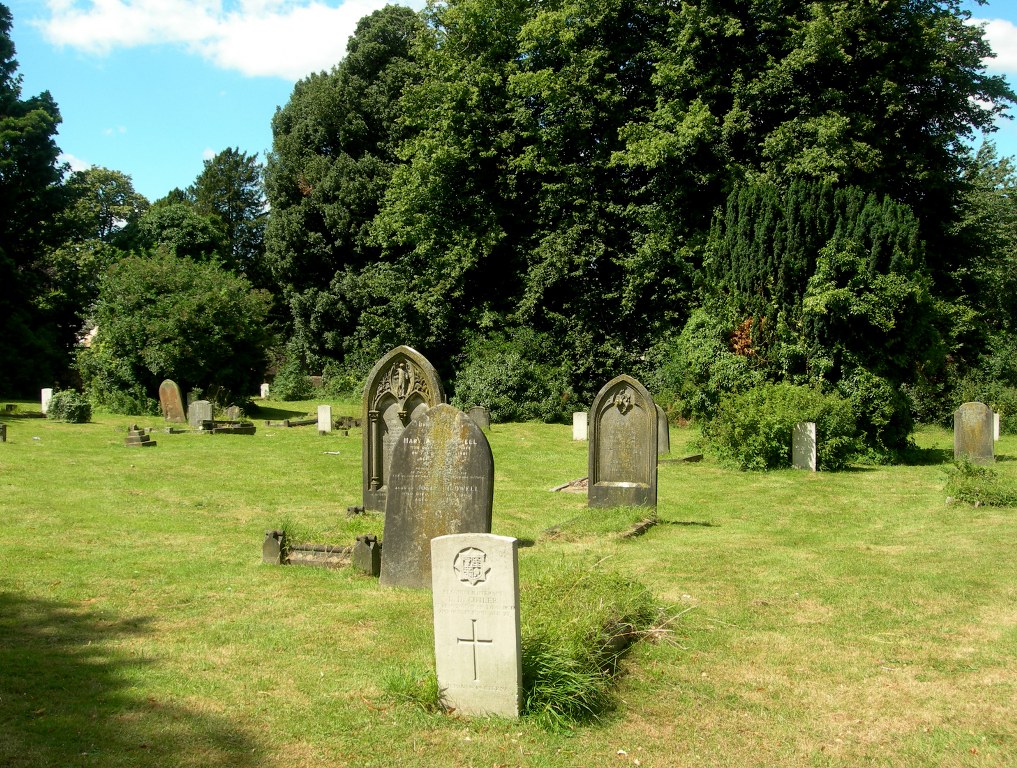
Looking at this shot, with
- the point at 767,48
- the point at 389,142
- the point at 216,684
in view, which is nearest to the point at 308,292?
the point at 389,142

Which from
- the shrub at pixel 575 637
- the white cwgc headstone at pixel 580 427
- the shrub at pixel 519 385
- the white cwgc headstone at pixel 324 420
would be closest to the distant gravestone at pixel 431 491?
the shrub at pixel 575 637

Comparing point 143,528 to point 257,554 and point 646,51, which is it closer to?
point 257,554

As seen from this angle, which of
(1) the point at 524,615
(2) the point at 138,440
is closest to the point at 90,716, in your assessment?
(1) the point at 524,615

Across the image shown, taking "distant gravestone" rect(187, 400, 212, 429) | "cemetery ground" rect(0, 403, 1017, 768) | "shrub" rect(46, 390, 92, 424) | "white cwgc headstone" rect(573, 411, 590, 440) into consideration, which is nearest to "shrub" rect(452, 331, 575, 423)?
"white cwgc headstone" rect(573, 411, 590, 440)

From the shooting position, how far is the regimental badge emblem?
580cm

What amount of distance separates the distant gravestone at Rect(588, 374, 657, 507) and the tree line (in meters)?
9.61

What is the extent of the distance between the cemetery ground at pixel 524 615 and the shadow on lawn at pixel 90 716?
0.06ft

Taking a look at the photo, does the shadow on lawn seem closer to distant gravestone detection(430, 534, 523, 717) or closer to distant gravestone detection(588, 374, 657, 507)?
distant gravestone detection(430, 534, 523, 717)

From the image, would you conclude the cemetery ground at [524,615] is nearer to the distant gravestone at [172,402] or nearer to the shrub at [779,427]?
the shrub at [779,427]

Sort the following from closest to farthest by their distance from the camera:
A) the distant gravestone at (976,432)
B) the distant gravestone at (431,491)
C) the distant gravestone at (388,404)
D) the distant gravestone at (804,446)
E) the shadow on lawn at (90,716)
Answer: the shadow on lawn at (90,716) < the distant gravestone at (431,491) < the distant gravestone at (388,404) < the distant gravestone at (804,446) < the distant gravestone at (976,432)

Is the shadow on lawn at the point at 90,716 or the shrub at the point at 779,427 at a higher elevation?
the shrub at the point at 779,427

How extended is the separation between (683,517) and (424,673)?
8686 mm

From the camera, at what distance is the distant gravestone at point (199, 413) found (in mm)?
25938

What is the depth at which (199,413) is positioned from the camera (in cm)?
2605
